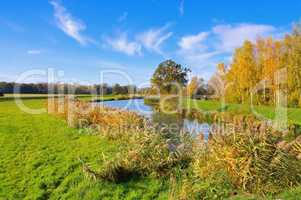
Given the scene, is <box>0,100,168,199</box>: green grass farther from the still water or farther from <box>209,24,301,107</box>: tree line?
<box>209,24,301,107</box>: tree line

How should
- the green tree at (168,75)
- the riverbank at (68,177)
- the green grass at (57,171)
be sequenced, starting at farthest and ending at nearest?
1. the green tree at (168,75)
2. the green grass at (57,171)
3. the riverbank at (68,177)

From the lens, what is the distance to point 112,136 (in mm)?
10547

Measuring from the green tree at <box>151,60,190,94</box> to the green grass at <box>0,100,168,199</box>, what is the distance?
5069 cm

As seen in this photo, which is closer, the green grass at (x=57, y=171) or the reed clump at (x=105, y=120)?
the green grass at (x=57, y=171)

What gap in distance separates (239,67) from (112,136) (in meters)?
21.4

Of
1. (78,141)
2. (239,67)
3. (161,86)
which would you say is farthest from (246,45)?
(161,86)

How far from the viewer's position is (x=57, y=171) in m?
7.10

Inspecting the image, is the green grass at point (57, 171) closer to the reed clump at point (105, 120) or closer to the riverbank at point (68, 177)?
the riverbank at point (68, 177)

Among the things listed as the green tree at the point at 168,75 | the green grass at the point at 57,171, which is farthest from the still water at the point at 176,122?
the green tree at the point at 168,75

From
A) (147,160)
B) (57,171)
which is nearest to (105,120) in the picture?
(57,171)

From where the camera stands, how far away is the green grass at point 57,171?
5.89 m

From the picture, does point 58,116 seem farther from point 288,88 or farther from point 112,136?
point 288,88

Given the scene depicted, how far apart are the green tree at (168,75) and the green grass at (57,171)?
50688 millimetres

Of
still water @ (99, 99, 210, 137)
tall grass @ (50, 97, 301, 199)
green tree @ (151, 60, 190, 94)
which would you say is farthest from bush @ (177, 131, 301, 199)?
green tree @ (151, 60, 190, 94)
